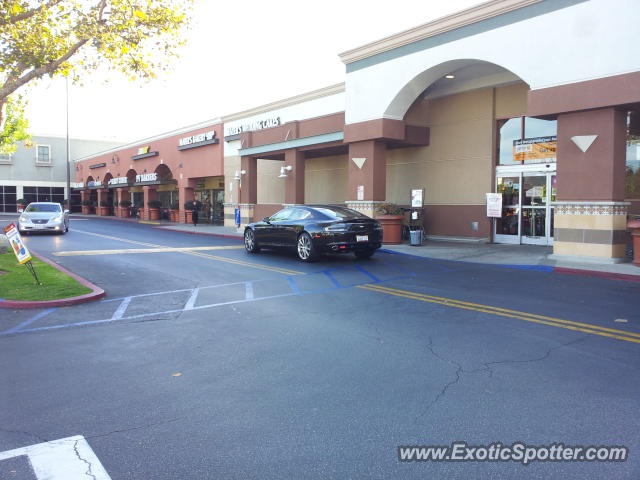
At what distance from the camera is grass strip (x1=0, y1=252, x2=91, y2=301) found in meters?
8.47

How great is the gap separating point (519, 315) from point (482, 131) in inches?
467

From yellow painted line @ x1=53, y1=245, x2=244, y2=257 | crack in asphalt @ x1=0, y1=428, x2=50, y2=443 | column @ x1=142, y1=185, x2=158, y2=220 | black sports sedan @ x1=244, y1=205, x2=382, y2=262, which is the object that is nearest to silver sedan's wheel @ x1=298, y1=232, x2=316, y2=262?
black sports sedan @ x1=244, y1=205, x2=382, y2=262

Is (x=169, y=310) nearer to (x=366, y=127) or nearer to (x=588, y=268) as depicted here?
(x=588, y=268)

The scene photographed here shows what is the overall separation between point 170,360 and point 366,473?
115 inches

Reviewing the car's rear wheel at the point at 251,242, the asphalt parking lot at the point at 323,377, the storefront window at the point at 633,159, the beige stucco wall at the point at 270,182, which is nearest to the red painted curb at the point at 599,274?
the asphalt parking lot at the point at 323,377

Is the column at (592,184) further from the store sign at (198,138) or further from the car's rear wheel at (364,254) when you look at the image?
the store sign at (198,138)

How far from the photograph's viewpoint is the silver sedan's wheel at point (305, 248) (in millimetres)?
12758

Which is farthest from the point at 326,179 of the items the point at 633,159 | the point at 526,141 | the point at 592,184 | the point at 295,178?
the point at 592,184

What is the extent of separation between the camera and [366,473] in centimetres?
306

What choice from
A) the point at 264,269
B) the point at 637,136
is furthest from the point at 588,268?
the point at 264,269

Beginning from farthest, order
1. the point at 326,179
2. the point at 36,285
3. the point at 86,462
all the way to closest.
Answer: the point at 326,179 → the point at 36,285 → the point at 86,462

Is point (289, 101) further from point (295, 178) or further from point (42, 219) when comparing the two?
point (42, 219)

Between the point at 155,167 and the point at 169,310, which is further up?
the point at 155,167

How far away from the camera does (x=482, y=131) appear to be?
17.6 metres
